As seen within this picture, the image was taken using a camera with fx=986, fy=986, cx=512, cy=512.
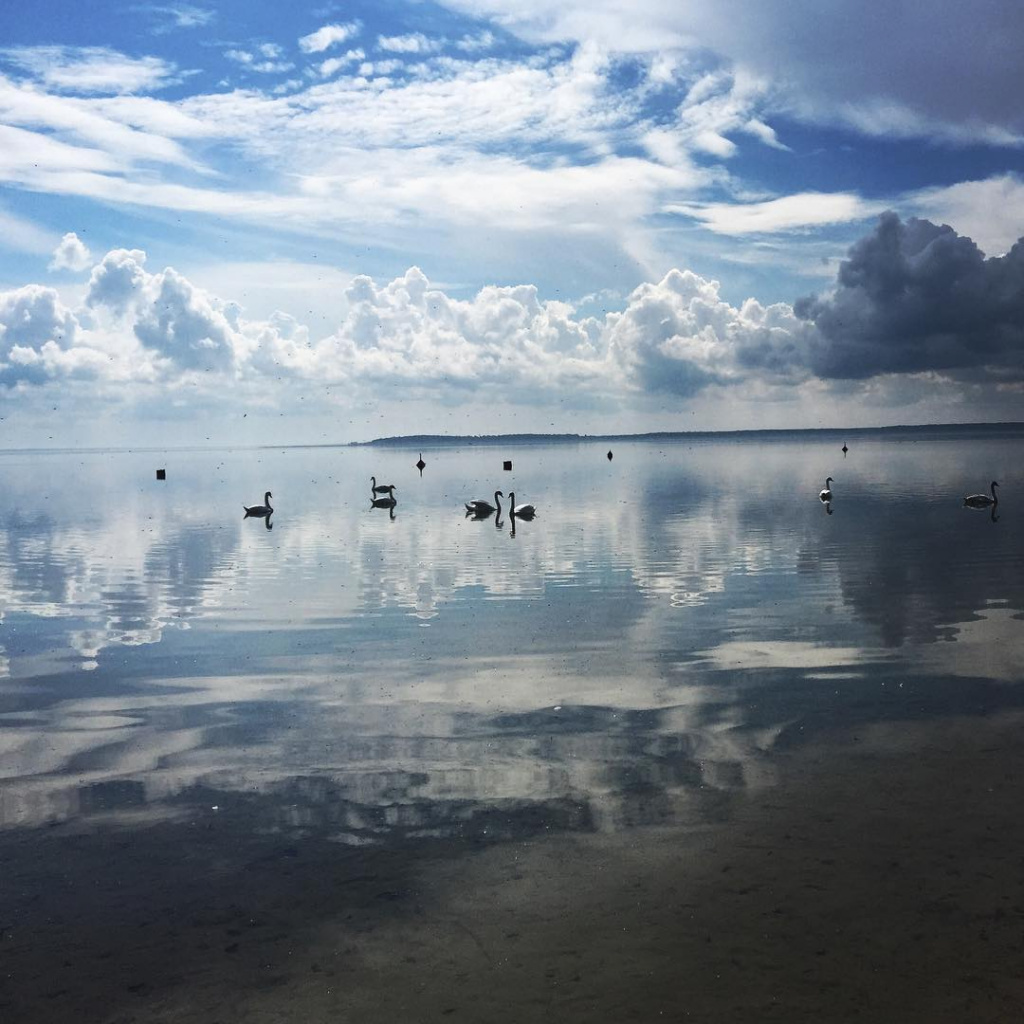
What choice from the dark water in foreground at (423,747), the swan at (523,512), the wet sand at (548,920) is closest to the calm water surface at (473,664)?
the dark water in foreground at (423,747)

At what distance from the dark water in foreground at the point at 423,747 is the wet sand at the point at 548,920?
5 centimetres

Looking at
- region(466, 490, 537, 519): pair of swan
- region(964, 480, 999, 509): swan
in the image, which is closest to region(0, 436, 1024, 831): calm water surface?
region(466, 490, 537, 519): pair of swan

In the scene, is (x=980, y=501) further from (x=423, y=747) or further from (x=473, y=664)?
(x=423, y=747)

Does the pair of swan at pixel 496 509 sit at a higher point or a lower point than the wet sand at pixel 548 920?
higher

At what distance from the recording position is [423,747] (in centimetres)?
1475

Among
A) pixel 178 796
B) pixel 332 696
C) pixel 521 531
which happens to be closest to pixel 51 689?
pixel 332 696

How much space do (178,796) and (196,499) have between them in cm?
7016

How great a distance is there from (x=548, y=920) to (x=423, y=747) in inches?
215

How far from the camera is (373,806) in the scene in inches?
489

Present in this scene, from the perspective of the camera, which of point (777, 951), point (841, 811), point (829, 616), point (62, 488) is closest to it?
point (777, 951)

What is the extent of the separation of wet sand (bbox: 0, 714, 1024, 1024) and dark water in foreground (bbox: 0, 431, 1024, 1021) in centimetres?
5

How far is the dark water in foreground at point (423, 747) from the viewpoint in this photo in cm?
908

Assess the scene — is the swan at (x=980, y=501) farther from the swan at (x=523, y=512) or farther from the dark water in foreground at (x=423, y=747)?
the swan at (x=523, y=512)

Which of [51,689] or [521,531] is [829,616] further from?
[521,531]
